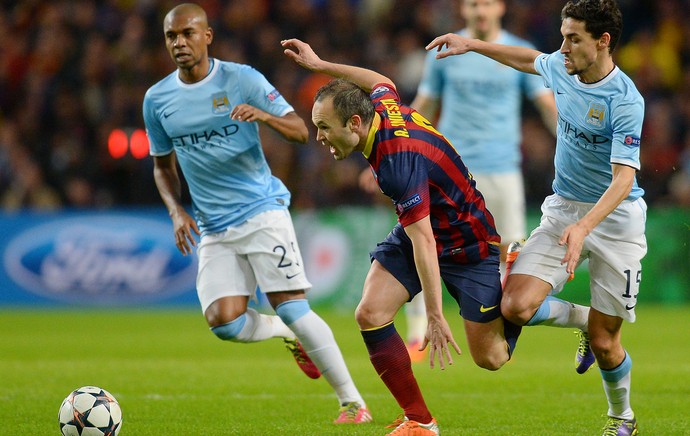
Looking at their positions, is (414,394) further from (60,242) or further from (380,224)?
(60,242)

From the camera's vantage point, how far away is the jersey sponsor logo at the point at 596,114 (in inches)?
216

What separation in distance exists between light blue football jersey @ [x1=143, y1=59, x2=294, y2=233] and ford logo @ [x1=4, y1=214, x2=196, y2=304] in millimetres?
7246

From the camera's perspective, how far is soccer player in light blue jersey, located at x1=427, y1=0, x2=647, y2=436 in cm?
538

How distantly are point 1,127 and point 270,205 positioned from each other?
10.2 m

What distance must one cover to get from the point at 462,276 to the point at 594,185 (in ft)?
Result: 2.87

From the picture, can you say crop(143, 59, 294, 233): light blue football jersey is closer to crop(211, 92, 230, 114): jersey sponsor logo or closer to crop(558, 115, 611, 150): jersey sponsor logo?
crop(211, 92, 230, 114): jersey sponsor logo

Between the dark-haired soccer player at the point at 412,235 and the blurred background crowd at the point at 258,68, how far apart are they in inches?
338

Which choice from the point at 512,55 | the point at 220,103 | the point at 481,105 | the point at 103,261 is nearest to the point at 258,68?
the point at 103,261

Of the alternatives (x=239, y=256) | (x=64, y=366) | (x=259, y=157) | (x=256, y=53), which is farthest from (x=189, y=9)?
(x=256, y=53)

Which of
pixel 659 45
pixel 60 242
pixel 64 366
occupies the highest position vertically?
pixel 659 45

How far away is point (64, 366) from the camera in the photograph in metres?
9.05

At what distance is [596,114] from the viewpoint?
5508 millimetres

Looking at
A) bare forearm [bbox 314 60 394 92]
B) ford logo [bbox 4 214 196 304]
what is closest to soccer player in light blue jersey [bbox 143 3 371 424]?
bare forearm [bbox 314 60 394 92]

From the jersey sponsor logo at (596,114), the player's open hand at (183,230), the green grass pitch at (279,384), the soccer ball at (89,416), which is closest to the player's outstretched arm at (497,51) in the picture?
the jersey sponsor logo at (596,114)
